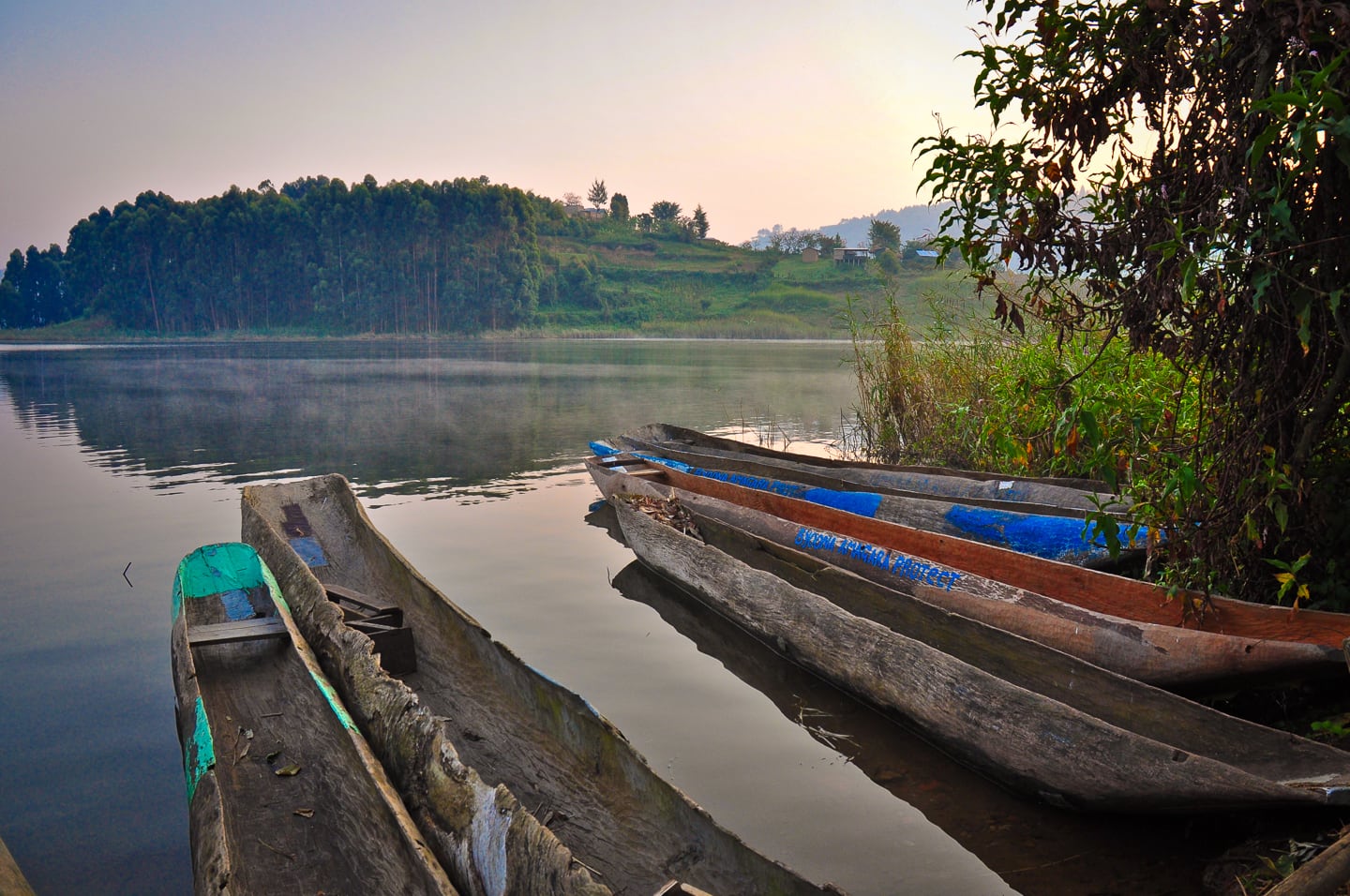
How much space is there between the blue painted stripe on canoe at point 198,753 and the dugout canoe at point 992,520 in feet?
12.0

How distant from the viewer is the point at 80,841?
11.1 ft

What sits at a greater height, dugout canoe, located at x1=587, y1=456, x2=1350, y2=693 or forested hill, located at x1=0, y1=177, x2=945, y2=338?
forested hill, located at x1=0, y1=177, x2=945, y2=338

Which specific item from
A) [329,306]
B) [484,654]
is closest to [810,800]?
[484,654]

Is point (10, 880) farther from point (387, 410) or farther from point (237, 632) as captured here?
point (387, 410)

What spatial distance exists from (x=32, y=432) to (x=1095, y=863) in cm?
1725

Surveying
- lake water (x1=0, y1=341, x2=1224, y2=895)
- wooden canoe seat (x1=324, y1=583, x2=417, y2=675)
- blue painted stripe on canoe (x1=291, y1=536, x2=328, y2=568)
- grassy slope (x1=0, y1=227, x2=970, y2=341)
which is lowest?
lake water (x1=0, y1=341, x2=1224, y2=895)

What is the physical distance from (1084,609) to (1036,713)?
953 millimetres

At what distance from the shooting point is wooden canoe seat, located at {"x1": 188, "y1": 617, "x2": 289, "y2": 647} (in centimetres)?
403

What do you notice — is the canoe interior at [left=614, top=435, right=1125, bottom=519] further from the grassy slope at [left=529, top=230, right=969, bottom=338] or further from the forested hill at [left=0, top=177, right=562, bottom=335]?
the forested hill at [left=0, top=177, right=562, bottom=335]

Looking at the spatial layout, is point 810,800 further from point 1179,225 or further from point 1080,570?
point 1179,225

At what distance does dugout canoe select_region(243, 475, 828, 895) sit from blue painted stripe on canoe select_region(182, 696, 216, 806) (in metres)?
0.51

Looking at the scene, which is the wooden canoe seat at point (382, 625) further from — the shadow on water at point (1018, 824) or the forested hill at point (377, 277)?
the forested hill at point (377, 277)

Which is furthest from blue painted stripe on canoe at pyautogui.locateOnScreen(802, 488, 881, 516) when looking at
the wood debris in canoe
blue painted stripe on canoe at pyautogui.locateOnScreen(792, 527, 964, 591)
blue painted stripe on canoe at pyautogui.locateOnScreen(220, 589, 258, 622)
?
blue painted stripe on canoe at pyautogui.locateOnScreen(220, 589, 258, 622)

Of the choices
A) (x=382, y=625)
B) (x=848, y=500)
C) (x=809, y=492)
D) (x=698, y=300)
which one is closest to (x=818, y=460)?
(x=809, y=492)
